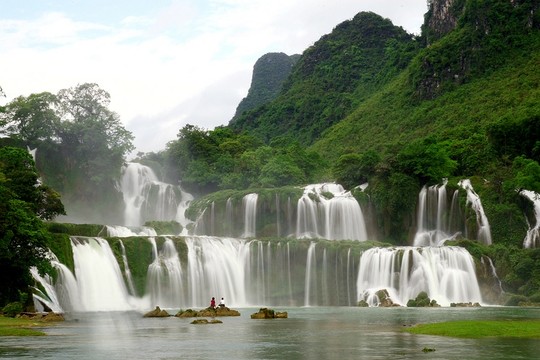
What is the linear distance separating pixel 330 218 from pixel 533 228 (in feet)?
62.6

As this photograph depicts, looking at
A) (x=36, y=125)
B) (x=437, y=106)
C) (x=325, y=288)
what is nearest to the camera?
(x=325, y=288)

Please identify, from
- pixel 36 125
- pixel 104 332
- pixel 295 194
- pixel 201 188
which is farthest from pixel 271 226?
pixel 104 332

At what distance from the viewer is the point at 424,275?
6038 cm

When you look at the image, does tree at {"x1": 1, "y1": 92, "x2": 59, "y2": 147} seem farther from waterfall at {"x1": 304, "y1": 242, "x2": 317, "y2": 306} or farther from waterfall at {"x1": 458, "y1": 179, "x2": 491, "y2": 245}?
waterfall at {"x1": 458, "y1": 179, "x2": 491, "y2": 245}

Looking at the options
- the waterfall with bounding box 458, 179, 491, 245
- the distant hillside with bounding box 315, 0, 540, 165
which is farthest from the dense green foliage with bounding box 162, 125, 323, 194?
the waterfall with bounding box 458, 179, 491, 245

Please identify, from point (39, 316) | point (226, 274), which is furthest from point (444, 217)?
point (39, 316)

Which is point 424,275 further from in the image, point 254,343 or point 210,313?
point 254,343

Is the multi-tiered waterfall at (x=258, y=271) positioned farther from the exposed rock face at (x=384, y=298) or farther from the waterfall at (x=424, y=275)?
the exposed rock face at (x=384, y=298)

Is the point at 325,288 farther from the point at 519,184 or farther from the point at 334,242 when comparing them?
the point at 519,184

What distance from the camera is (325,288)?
207 feet

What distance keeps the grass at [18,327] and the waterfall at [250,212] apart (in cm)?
4001

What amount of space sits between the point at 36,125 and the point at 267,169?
1086 inches

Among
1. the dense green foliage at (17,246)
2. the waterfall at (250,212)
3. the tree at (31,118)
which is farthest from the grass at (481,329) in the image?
the tree at (31,118)

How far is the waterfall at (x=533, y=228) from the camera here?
6800 cm
